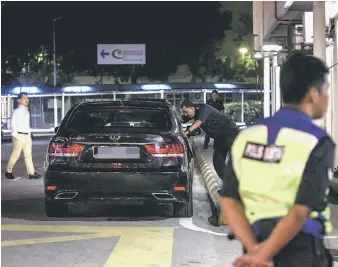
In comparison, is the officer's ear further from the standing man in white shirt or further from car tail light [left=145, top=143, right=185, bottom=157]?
the standing man in white shirt

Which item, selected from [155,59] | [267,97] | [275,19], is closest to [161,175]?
[275,19]

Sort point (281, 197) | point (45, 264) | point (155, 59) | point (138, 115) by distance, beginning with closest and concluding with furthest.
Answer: point (281, 197) < point (45, 264) < point (138, 115) < point (155, 59)

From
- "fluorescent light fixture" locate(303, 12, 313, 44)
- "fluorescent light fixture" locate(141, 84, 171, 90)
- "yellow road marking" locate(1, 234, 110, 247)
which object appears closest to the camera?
"yellow road marking" locate(1, 234, 110, 247)

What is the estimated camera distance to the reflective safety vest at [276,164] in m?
2.49

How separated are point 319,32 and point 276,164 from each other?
864 centimetres

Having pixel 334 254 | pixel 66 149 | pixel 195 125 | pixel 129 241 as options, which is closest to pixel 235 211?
pixel 334 254

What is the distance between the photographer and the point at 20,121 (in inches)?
482

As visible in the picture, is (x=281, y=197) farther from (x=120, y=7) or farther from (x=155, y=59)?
(x=155, y=59)

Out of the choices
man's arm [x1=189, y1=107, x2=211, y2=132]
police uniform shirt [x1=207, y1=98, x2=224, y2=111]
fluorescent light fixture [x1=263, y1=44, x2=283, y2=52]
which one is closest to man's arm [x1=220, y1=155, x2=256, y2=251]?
man's arm [x1=189, y1=107, x2=211, y2=132]

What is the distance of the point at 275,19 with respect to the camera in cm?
1473

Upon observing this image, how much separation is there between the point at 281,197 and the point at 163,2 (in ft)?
130

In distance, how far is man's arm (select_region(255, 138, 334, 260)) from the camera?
95.9 inches

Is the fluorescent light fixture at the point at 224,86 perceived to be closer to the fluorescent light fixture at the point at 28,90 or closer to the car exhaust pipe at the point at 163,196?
the fluorescent light fixture at the point at 28,90

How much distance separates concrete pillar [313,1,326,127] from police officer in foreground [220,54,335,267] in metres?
8.19
